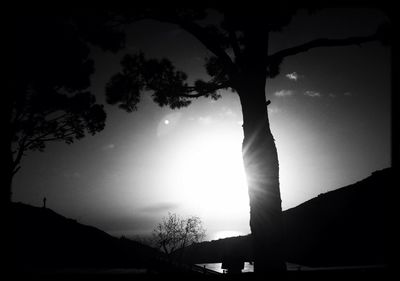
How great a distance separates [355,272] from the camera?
1929 millimetres

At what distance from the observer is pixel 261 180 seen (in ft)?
23.9

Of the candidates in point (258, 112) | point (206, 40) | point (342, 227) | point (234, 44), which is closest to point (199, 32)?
point (206, 40)

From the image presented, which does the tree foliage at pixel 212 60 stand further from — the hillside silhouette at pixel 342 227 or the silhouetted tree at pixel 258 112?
the hillside silhouette at pixel 342 227

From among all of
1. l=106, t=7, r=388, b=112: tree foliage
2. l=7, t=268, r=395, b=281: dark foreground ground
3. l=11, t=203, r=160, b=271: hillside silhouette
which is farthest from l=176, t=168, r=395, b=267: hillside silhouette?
l=7, t=268, r=395, b=281: dark foreground ground

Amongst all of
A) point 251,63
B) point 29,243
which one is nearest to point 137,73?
point 251,63

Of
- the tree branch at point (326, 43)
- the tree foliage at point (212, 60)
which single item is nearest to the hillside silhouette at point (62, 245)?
the tree foliage at point (212, 60)

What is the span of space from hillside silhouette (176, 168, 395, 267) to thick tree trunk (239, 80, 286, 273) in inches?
644

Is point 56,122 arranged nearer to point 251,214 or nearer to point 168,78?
point 168,78

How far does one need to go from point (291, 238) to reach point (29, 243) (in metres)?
22.1

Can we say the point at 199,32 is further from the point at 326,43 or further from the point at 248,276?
the point at 248,276

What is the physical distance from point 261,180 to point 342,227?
23041mm

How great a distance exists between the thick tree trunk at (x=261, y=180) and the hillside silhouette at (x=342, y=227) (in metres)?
16.4

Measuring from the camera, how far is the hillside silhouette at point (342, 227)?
24156 millimetres

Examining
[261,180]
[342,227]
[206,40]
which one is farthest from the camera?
[342,227]
